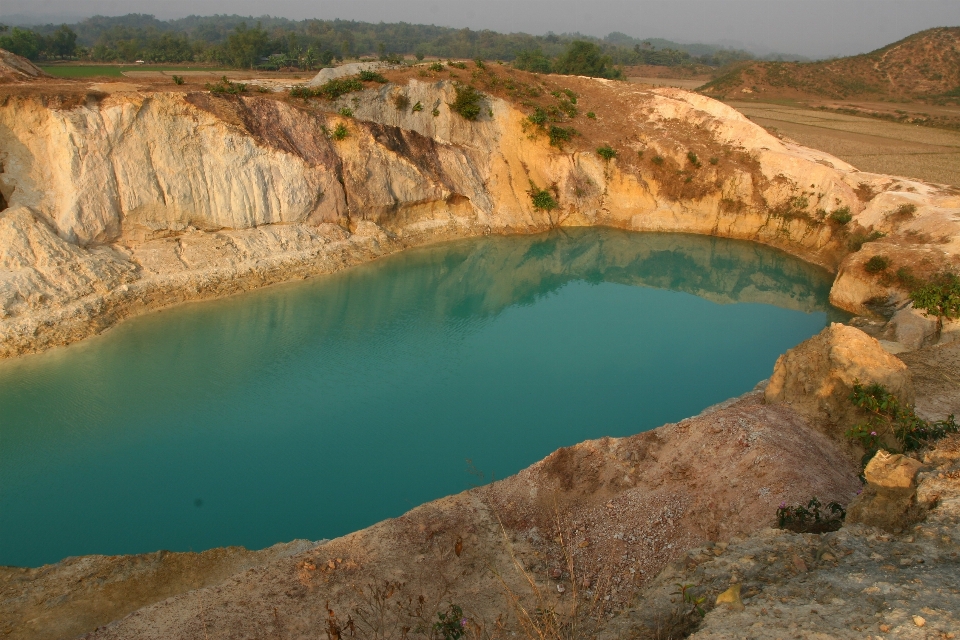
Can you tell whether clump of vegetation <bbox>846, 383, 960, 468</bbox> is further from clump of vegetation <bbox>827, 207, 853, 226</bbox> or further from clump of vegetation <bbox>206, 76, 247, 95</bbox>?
clump of vegetation <bbox>206, 76, 247, 95</bbox>

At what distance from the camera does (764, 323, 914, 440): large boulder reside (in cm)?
1114

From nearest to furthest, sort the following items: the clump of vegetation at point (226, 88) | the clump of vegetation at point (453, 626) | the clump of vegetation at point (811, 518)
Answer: the clump of vegetation at point (453, 626), the clump of vegetation at point (811, 518), the clump of vegetation at point (226, 88)

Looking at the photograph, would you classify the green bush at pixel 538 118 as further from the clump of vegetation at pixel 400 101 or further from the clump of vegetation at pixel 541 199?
the clump of vegetation at pixel 400 101

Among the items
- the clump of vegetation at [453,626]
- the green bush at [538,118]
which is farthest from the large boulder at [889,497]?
the green bush at [538,118]

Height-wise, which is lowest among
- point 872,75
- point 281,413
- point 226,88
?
point 281,413

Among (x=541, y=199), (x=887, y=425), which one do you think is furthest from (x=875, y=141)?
(x=887, y=425)

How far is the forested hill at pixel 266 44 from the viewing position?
183 ft

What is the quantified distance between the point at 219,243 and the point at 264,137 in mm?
4438

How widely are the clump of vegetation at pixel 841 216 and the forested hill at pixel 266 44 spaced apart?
3195cm

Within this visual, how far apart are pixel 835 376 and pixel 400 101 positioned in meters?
21.0

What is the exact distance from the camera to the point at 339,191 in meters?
24.0

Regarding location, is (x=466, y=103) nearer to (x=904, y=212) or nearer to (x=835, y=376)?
(x=904, y=212)

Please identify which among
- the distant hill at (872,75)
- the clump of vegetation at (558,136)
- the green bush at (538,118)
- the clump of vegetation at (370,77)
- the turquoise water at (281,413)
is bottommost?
the turquoise water at (281,413)

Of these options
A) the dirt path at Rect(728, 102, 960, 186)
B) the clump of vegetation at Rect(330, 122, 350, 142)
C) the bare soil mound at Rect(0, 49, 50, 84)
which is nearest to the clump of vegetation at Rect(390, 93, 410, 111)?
the clump of vegetation at Rect(330, 122, 350, 142)
